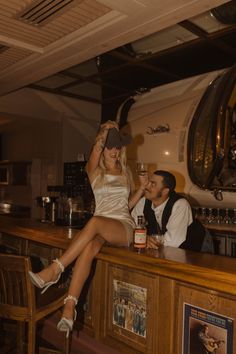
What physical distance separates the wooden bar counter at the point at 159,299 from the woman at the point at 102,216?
0.13m

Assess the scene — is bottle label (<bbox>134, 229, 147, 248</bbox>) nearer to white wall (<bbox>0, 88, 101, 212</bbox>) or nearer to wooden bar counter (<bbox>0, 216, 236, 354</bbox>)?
wooden bar counter (<bbox>0, 216, 236, 354</bbox>)

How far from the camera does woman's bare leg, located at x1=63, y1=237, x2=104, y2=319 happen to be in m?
1.89

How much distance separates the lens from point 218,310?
1574 mm

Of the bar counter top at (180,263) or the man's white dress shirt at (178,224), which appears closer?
the bar counter top at (180,263)

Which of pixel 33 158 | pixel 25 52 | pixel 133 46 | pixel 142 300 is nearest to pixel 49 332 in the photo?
pixel 142 300

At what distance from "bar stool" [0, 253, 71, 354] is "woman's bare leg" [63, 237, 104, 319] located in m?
0.15

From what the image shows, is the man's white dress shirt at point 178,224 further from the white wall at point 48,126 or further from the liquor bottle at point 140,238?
the white wall at point 48,126

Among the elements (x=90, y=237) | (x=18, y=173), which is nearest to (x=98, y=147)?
(x=90, y=237)

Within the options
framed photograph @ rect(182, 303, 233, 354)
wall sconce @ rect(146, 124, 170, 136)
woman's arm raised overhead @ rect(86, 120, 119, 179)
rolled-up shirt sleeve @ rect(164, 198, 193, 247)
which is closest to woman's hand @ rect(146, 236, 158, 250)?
rolled-up shirt sleeve @ rect(164, 198, 193, 247)

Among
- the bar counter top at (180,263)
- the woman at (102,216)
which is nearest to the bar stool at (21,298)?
the woman at (102,216)

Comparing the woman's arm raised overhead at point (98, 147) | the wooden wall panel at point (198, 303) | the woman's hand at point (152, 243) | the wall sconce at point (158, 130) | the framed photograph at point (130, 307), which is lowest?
the framed photograph at point (130, 307)

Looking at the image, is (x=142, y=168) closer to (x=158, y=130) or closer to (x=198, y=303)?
(x=198, y=303)

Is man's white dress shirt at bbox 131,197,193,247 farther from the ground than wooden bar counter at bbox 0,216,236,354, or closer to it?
farther from the ground

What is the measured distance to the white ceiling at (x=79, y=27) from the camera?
2.05 m
